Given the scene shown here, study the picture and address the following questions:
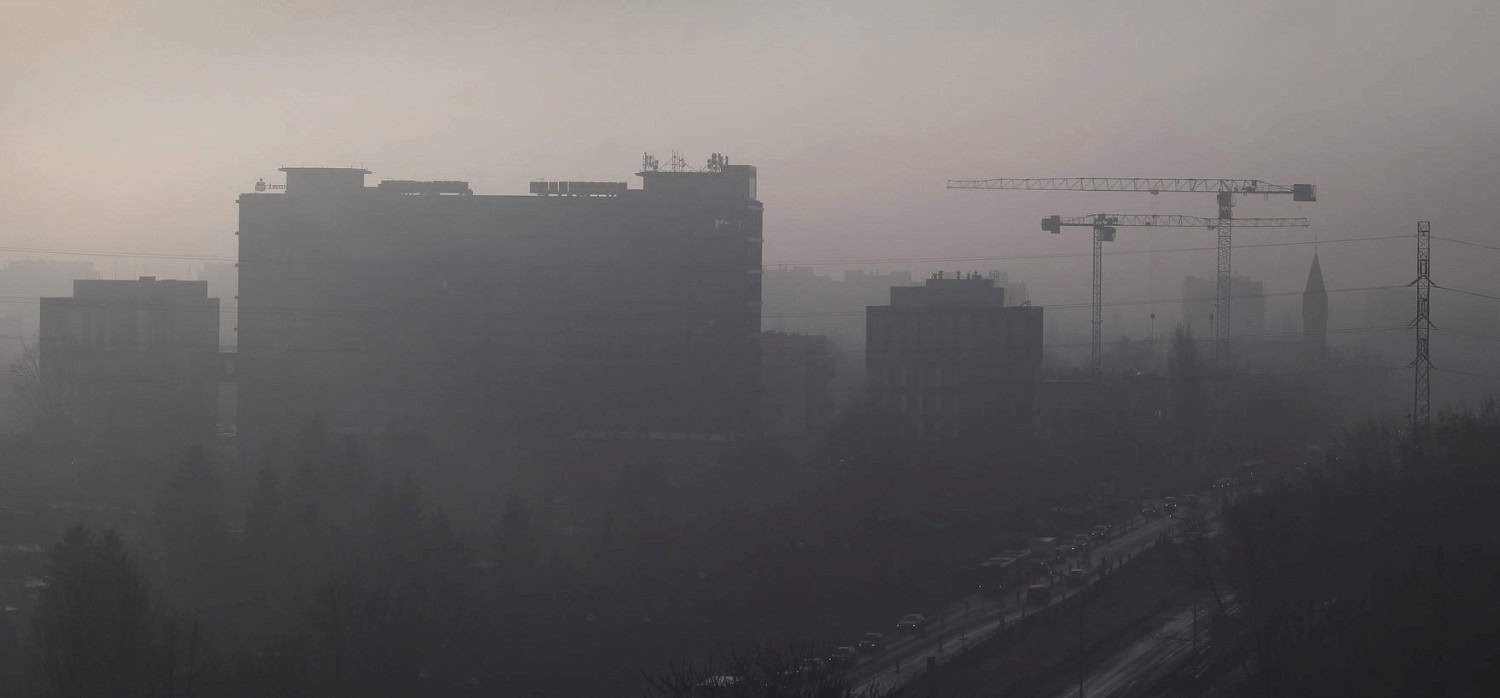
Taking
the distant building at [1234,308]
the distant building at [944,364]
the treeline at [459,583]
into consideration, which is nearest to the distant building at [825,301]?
the distant building at [1234,308]

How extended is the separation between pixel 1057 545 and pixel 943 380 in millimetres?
12462

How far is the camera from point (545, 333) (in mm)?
31734

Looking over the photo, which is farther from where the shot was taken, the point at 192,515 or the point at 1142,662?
the point at 192,515

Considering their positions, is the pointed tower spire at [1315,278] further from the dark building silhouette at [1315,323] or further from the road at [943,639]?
the road at [943,639]

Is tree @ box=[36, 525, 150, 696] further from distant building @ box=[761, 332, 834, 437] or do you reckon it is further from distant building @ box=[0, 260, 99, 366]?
distant building @ box=[0, 260, 99, 366]

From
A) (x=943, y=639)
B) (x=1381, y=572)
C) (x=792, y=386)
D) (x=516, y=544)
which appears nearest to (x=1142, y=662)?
(x=943, y=639)

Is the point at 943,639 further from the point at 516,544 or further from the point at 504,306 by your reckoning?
the point at 504,306

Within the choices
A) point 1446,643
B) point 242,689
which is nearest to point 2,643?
point 242,689

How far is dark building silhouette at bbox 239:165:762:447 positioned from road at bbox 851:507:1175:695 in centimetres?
1235

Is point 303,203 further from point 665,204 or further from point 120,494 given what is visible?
point 120,494

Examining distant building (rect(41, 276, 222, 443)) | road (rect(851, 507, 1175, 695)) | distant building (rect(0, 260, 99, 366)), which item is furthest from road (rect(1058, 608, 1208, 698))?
distant building (rect(0, 260, 99, 366))

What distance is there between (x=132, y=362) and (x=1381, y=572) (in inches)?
1040

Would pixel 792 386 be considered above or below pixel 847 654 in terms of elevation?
above

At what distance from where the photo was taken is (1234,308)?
75.8 metres
